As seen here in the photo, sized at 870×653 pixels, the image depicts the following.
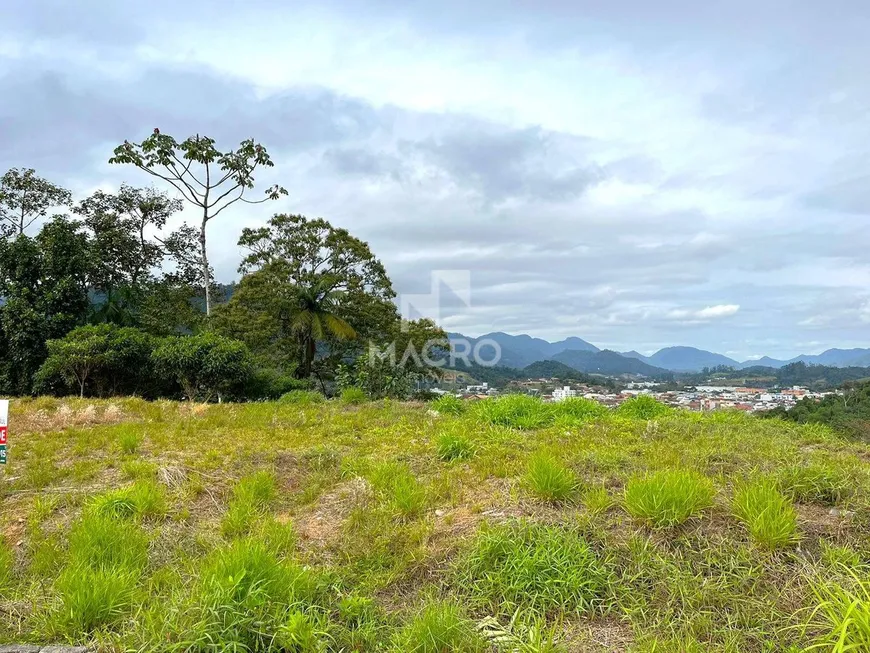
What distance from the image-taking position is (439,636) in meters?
2.28

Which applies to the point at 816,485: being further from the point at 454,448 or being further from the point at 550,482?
the point at 454,448

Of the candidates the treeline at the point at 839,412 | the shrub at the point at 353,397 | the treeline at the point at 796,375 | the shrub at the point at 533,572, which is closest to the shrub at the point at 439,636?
the shrub at the point at 533,572

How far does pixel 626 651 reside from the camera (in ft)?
7.38

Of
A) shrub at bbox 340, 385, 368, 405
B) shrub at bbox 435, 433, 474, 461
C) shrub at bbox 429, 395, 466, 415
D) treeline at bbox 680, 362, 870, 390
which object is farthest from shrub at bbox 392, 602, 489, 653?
treeline at bbox 680, 362, 870, 390

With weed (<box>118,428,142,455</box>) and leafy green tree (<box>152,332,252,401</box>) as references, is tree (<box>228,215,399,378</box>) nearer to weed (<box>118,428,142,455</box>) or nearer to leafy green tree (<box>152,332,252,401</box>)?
leafy green tree (<box>152,332,252,401</box>)

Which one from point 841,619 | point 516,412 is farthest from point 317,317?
point 841,619

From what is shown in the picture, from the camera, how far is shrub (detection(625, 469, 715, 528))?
304 centimetres

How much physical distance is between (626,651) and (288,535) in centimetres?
207

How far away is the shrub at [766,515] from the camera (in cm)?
278

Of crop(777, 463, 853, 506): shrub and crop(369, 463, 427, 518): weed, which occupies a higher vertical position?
crop(777, 463, 853, 506): shrub

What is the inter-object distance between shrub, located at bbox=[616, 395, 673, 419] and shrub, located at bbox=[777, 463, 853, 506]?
377 cm

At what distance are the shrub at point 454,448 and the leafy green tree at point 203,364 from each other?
9341 millimetres

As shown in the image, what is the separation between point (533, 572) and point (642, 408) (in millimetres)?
5720

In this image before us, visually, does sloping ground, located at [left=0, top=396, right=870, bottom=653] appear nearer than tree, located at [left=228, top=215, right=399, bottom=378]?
Yes
